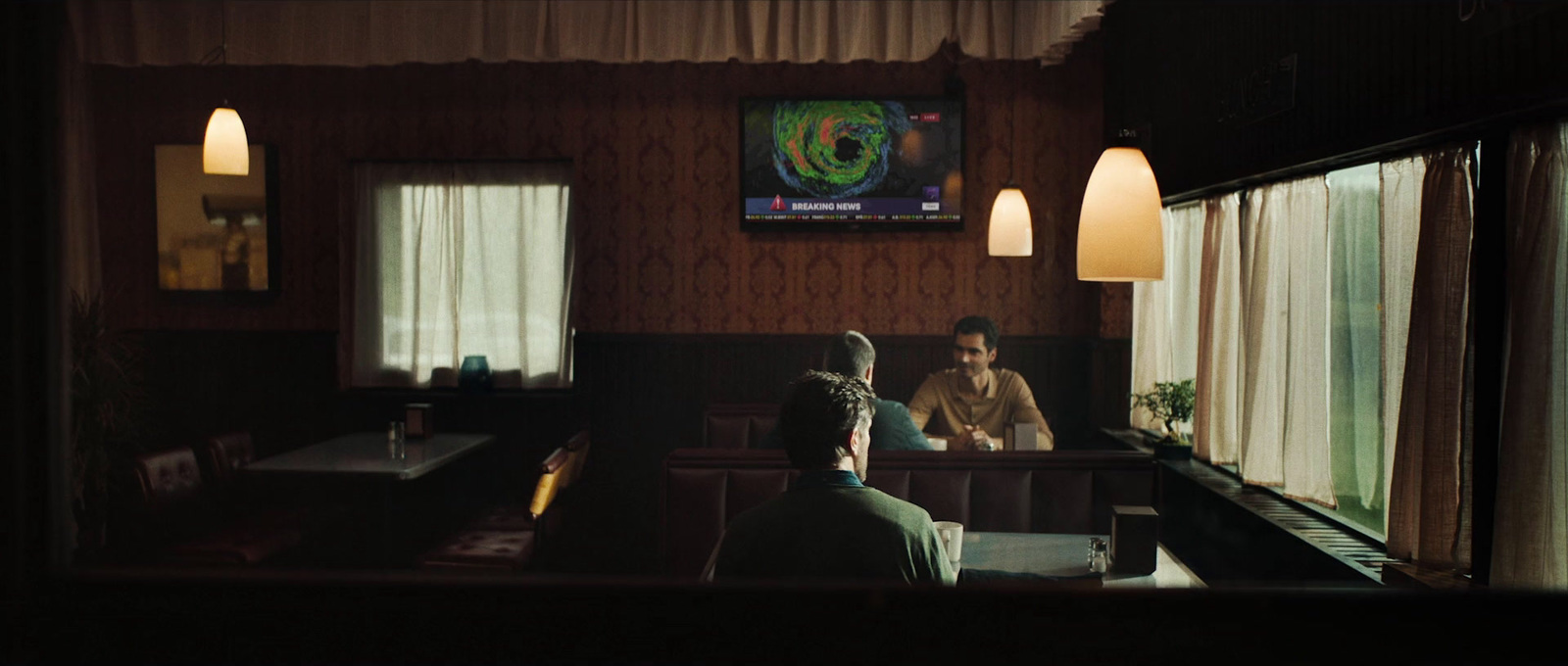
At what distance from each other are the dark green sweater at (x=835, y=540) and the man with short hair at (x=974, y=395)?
262 cm

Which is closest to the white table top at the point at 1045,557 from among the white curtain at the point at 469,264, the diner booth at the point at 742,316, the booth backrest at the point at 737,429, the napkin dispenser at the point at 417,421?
the diner booth at the point at 742,316

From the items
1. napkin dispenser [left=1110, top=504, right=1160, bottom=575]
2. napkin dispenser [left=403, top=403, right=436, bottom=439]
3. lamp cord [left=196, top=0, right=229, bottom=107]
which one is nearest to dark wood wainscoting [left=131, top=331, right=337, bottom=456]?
A: napkin dispenser [left=403, top=403, right=436, bottom=439]

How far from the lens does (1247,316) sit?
150 inches

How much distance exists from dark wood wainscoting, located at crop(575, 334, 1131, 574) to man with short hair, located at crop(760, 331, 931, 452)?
7.37ft

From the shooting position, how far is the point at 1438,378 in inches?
103

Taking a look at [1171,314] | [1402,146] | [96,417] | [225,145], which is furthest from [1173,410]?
[96,417]

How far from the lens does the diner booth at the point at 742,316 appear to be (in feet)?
1.76

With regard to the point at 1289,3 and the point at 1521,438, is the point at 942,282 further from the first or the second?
the point at 1521,438

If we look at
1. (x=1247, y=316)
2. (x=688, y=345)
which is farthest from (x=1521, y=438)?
(x=688, y=345)

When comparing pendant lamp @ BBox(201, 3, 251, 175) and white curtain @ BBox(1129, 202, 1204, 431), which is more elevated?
pendant lamp @ BBox(201, 3, 251, 175)

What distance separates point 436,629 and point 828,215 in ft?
17.8

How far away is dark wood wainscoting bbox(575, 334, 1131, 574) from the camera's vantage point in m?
5.92

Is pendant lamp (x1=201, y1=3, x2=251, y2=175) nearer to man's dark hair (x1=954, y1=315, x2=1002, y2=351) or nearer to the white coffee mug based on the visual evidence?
man's dark hair (x1=954, y1=315, x2=1002, y2=351)

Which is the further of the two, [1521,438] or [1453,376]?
[1453,376]
